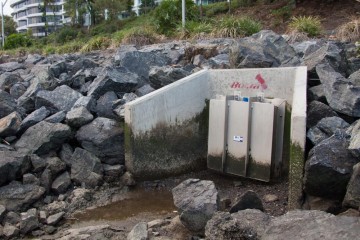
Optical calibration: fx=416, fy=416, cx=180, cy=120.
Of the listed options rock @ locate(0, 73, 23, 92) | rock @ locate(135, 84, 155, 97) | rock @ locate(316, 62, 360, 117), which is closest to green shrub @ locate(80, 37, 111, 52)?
rock @ locate(0, 73, 23, 92)

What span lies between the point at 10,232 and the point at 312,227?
371 centimetres

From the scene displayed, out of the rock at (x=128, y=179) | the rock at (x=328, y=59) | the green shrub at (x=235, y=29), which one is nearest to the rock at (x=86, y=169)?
the rock at (x=128, y=179)

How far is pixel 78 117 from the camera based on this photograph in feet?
24.2

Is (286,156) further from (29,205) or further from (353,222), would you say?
(29,205)

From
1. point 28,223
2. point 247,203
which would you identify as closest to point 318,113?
point 247,203

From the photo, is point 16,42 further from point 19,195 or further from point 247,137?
point 247,137

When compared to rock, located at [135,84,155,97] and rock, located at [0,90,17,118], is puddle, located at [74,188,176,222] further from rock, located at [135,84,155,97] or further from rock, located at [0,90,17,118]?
rock, located at [0,90,17,118]

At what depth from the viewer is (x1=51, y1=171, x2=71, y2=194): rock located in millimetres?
6500

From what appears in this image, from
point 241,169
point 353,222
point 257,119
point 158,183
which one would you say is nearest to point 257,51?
point 257,119

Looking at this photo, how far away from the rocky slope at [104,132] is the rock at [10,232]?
0.01 meters

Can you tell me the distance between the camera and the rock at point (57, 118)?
746 centimetres

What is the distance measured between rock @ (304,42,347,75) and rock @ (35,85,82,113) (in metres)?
4.64

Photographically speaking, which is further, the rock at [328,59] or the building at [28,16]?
the building at [28,16]

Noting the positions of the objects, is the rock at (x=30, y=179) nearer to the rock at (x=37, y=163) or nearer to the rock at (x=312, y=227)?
the rock at (x=37, y=163)
